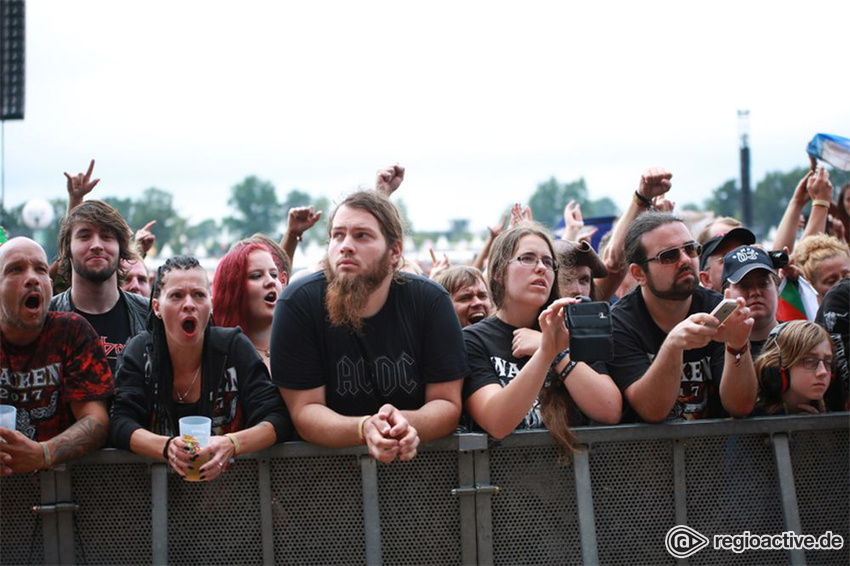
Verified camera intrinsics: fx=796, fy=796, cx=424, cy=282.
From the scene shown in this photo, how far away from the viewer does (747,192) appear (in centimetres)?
2975

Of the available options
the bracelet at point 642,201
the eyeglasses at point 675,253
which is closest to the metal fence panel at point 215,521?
the eyeglasses at point 675,253

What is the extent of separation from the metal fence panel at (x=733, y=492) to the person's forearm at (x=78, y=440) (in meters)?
2.48

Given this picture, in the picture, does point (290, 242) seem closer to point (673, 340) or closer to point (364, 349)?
point (364, 349)

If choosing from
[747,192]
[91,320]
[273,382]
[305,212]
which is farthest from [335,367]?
[747,192]

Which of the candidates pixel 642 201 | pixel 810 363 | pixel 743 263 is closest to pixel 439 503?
pixel 810 363

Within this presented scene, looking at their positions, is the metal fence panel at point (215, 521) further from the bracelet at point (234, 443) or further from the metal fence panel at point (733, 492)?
the metal fence panel at point (733, 492)

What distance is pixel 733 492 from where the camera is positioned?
3.41 meters

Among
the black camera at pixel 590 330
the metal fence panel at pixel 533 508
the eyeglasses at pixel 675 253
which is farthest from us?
the eyeglasses at pixel 675 253

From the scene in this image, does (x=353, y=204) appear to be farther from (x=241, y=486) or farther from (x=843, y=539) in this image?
(x=843, y=539)

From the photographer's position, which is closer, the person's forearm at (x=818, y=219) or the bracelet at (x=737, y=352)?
the bracelet at (x=737, y=352)

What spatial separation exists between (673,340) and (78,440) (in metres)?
2.47

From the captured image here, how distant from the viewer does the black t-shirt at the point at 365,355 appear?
134 inches

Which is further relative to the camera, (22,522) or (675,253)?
(675,253)

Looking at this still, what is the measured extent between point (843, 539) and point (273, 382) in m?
2.58
